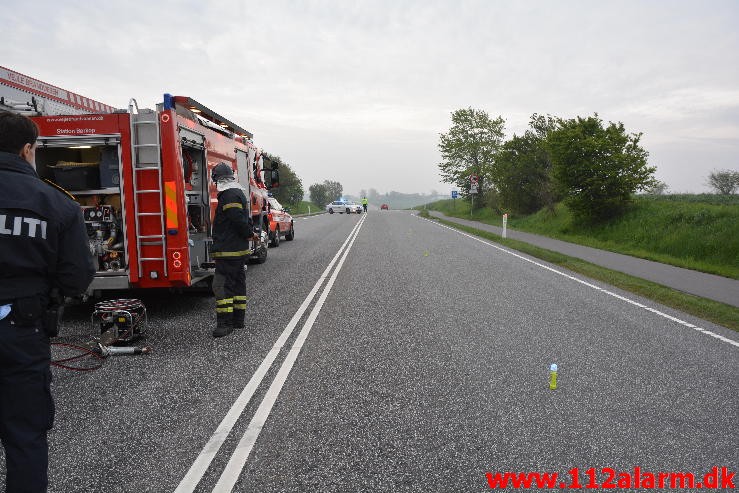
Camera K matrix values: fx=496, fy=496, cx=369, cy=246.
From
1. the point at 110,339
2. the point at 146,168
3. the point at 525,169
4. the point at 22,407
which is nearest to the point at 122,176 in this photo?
the point at 146,168

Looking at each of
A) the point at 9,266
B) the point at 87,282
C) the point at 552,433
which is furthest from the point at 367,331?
the point at 9,266

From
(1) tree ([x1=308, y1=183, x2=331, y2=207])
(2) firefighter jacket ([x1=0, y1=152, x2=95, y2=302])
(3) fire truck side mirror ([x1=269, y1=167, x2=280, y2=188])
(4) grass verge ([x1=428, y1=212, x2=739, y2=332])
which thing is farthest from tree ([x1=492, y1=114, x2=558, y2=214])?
(1) tree ([x1=308, y1=183, x2=331, y2=207])

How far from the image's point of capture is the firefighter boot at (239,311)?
20.7 ft

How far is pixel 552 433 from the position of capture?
11.6 feet

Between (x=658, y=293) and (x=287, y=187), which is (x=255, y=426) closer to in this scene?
(x=658, y=293)

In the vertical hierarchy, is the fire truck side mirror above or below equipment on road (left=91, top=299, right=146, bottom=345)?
above

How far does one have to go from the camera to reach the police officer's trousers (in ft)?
7.75

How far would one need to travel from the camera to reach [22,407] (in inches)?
94.3

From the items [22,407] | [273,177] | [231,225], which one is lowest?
[22,407]

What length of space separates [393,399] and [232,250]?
335 centimetres

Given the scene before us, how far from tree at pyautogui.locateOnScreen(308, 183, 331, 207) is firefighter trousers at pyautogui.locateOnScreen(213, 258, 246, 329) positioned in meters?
81.6

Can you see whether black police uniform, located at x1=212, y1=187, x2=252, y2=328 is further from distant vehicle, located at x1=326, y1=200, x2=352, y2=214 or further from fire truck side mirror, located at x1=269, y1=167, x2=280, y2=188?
distant vehicle, located at x1=326, y1=200, x2=352, y2=214

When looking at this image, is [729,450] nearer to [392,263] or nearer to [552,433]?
[552,433]

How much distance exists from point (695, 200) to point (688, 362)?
1835 cm
